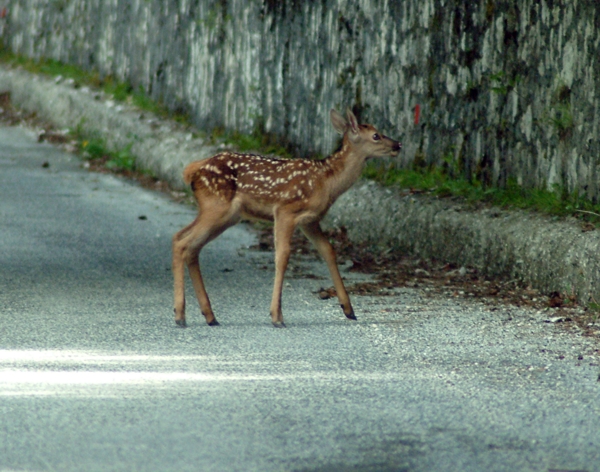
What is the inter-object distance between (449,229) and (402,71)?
1849 mm

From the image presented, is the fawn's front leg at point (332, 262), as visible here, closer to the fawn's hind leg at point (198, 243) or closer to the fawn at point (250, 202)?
the fawn at point (250, 202)

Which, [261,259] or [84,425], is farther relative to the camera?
[261,259]

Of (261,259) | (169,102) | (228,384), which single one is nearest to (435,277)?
(261,259)

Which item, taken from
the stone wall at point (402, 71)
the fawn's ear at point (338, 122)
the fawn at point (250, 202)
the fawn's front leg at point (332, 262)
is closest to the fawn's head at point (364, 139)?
the fawn's ear at point (338, 122)

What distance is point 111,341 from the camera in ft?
20.4

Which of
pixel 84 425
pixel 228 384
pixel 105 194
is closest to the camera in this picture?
pixel 84 425

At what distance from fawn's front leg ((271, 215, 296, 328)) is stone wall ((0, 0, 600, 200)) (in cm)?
223

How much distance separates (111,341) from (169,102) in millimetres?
8019

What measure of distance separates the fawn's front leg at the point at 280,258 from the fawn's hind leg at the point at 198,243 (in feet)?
1.04

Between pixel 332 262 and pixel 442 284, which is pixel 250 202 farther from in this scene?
pixel 442 284

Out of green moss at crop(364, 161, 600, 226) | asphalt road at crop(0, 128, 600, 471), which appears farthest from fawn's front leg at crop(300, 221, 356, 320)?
green moss at crop(364, 161, 600, 226)

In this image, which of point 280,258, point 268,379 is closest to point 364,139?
point 280,258

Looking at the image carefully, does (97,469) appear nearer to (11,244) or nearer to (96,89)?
(11,244)

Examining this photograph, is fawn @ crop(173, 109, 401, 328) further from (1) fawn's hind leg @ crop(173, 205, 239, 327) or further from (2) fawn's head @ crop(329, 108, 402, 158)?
(2) fawn's head @ crop(329, 108, 402, 158)
